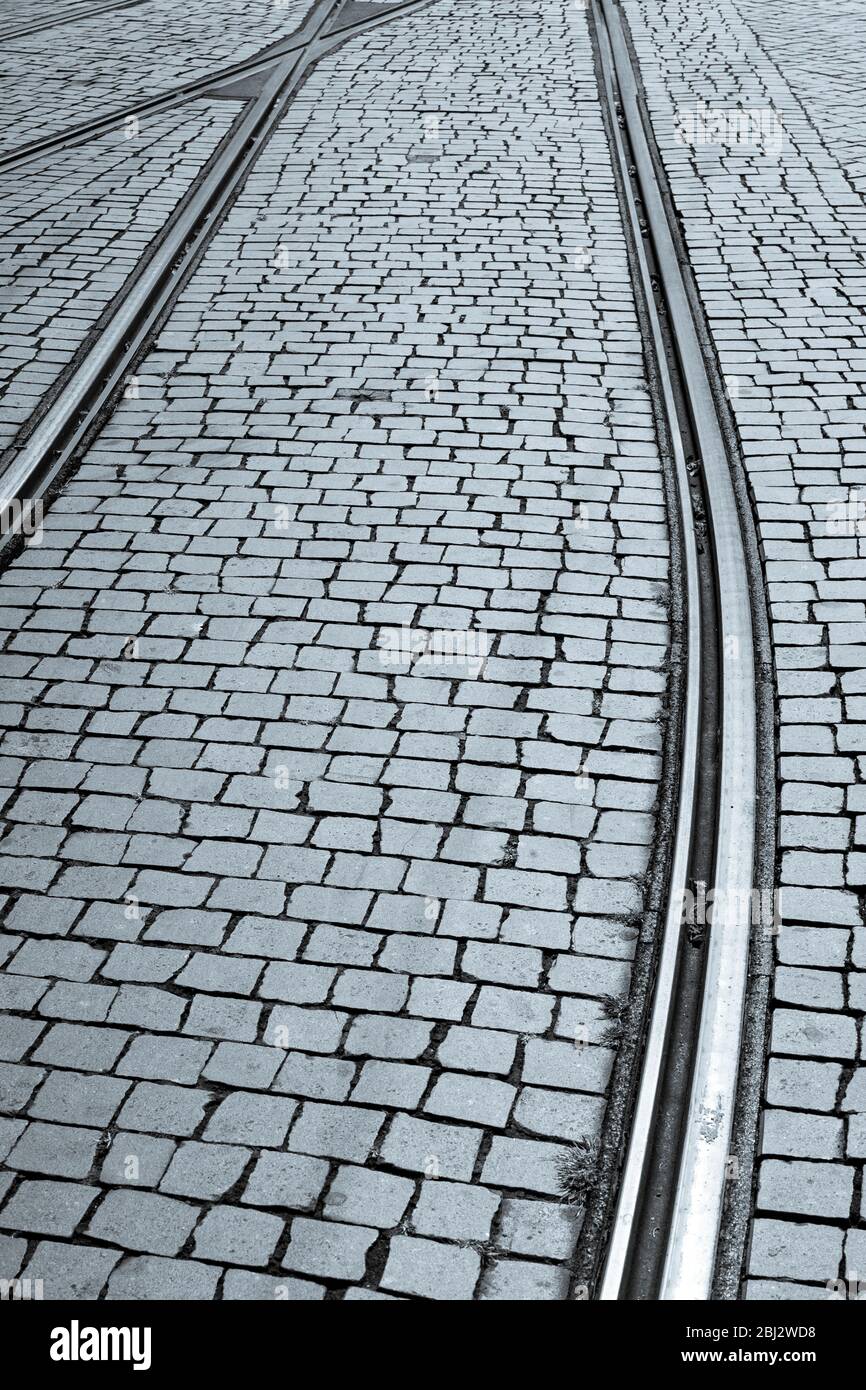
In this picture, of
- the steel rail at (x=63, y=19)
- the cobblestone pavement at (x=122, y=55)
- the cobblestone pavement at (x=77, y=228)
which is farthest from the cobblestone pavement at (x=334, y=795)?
the steel rail at (x=63, y=19)

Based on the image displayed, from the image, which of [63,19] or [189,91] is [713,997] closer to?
[189,91]

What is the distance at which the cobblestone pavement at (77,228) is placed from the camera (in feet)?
25.2

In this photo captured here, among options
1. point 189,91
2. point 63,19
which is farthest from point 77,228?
point 63,19

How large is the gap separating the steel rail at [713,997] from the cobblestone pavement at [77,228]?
158 inches

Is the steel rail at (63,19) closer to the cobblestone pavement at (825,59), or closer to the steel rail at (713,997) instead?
the cobblestone pavement at (825,59)

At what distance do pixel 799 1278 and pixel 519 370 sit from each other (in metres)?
5.61

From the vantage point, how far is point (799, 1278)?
3041mm

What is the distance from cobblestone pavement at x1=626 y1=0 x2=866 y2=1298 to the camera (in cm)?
331

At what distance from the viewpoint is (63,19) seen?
15.7m

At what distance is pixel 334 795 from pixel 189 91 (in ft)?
34.6
